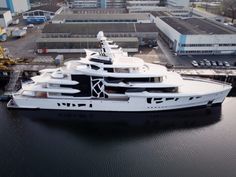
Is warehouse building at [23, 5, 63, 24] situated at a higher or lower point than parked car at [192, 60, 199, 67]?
higher

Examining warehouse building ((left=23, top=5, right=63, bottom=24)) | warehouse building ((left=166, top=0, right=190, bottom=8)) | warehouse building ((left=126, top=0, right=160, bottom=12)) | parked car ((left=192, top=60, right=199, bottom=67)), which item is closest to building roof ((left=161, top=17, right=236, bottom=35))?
parked car ((left=192, top=60, right=199, bottom=67))

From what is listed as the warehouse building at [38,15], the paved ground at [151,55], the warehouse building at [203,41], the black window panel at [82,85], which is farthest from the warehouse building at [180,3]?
the black window panel at [82,85]

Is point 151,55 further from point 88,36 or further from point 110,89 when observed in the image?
point 110,89

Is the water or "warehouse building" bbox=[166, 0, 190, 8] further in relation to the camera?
"warehouse building" bbox=[166, 0, 190, 8]

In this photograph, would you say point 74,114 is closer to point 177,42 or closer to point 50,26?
point 177,42

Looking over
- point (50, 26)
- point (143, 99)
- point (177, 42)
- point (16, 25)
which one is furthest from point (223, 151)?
point (16, 25)

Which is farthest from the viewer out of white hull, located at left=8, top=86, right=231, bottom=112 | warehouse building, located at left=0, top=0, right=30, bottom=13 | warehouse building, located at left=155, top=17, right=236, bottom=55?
warehouse building, located at left=0, top=0, right=30, bottom=13

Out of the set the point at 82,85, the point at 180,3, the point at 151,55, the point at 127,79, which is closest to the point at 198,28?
the point at 151,55

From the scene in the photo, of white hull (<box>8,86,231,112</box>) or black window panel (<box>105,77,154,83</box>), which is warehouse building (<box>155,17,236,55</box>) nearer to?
white hull (<box>8,86,231,112</box>)
